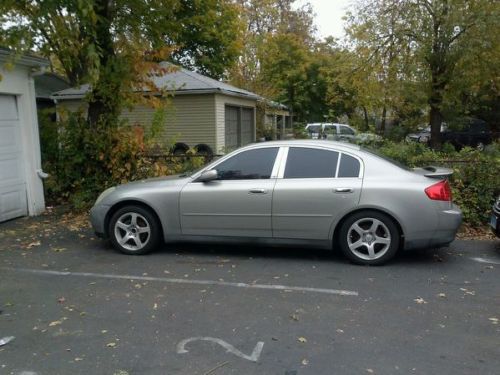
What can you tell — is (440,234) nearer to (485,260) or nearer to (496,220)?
(485,260)

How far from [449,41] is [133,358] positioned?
42.2 ft

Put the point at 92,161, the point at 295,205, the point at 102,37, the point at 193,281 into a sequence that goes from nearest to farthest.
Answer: the point at 193,281 < the point at 295,205 < the point at 102,37 < the point at 92,161

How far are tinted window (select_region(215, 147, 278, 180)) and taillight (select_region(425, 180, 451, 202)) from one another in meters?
1.92

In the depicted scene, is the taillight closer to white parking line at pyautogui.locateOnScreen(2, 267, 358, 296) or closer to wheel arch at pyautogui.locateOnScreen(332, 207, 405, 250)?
wheel arch at pyautogui.locateOnScreen(332, 207, 405, 250)

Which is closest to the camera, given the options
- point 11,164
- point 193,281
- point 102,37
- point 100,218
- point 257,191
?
point 193,281

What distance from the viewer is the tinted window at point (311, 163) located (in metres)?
5.88

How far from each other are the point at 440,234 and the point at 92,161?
6.59m

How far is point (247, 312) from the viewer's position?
439cm

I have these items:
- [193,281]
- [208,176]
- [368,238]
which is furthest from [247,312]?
[208,176]

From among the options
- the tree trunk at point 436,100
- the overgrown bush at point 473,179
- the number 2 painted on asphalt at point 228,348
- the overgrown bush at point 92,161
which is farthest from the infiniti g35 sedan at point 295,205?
the tree trunk at point 436,100

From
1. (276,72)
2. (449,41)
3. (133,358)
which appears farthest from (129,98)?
(276,72)

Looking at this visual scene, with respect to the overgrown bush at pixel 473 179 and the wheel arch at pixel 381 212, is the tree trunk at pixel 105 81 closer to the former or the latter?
the wheel arch at pixel 381 212

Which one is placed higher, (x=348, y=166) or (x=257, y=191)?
(x=348, y=166)

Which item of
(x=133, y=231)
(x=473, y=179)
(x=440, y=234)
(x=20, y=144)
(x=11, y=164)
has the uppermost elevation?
(x=20, y=144)
